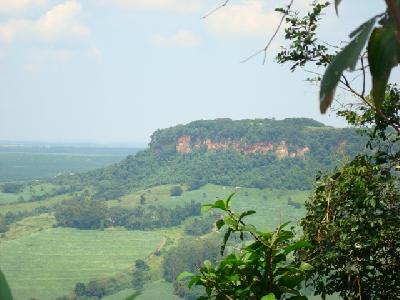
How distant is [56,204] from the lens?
9531 cm

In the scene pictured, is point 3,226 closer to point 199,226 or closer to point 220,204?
point 199,226

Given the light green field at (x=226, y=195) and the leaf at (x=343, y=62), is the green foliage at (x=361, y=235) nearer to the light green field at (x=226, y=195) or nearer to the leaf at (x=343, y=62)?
the leaf at (x=343, y=62)

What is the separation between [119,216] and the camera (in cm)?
8794

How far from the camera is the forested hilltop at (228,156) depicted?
95938mm

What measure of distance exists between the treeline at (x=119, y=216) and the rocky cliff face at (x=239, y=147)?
21.9 m

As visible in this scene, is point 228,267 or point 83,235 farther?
point 83,235

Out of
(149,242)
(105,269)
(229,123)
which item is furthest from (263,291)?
(229,123)

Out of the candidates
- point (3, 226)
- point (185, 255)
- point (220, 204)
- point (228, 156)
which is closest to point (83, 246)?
point (3, 226)

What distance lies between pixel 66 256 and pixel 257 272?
75156 mm

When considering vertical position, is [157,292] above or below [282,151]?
below

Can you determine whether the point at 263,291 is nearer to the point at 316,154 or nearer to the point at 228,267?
the point at 228,267

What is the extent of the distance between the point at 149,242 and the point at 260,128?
4050 cm

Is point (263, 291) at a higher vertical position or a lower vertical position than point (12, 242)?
higher

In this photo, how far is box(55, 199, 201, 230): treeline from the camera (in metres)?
84.6
